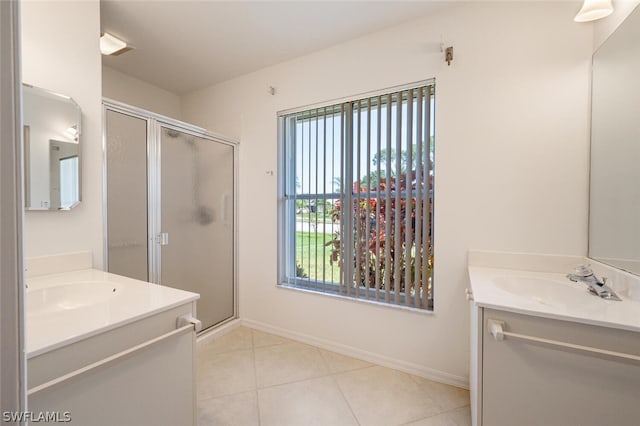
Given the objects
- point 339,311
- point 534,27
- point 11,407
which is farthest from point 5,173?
point 534,27

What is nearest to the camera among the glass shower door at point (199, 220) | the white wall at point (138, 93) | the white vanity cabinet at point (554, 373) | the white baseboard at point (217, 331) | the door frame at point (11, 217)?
the door frame at point (11, 217)

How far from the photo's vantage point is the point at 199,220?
2.40m

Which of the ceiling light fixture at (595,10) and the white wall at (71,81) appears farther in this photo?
the white wall at (71,81)

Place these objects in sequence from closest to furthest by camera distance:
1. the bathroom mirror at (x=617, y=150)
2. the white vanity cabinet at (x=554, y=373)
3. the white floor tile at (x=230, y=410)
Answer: the white vanity cabinet at (x=554, y=373) < the bathroom mirror at (x=617, y=150) < the white floor tile at (x=230, y=410)

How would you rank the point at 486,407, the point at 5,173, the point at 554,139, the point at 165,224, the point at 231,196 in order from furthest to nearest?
the point at 231,196
the point at 165,224
the point at 554,139
the point at 486,407
the point at 5,173

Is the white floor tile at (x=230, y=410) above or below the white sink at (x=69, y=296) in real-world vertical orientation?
below

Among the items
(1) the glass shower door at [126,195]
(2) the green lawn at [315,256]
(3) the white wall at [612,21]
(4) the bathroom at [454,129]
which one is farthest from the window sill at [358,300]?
(3) the white wall at [612,21]

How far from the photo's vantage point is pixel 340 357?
217cm

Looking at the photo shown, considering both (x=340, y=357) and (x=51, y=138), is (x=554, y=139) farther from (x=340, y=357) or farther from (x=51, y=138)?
(x=51, y=138)

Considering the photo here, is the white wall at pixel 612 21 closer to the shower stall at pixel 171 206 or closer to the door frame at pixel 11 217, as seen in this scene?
the door frame at pixel 11 217

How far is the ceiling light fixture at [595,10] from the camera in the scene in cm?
126

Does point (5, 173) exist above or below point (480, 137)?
below

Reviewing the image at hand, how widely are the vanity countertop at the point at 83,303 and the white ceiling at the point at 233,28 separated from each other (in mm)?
1777

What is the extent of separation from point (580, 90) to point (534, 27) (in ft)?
1.52
